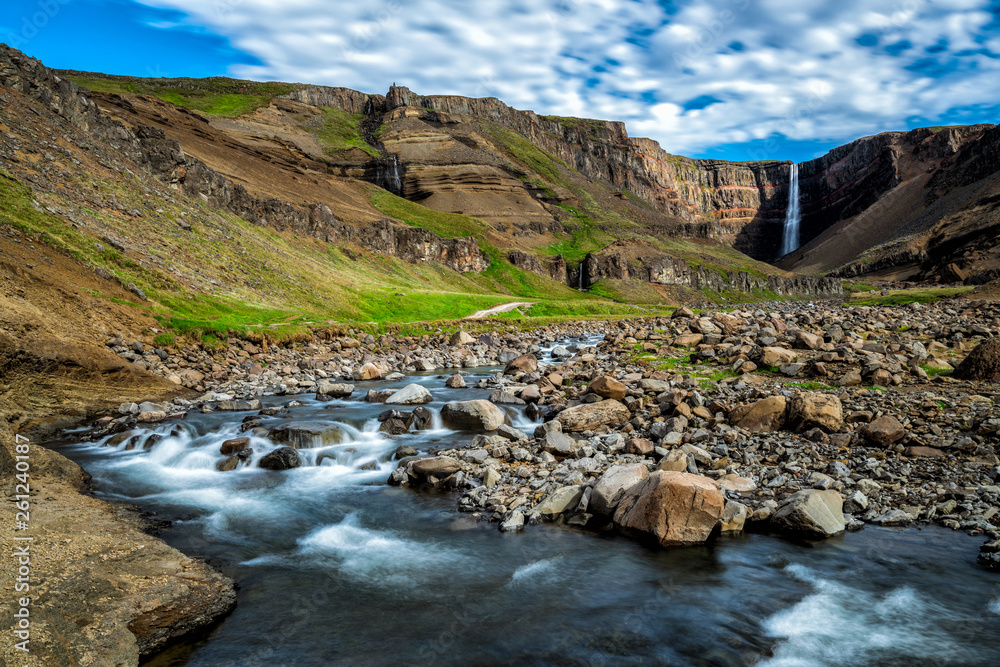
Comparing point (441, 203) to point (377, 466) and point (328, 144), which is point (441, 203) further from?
point (377, 466)

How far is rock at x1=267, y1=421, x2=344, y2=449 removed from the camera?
17078 millimetres

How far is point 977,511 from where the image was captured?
10250mm

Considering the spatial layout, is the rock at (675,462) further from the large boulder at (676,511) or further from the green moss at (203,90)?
the green moss at (203,90)

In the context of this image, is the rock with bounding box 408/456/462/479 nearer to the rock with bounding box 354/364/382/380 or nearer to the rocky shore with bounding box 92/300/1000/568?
the rocky shore with bounding box 92/300/1000/568

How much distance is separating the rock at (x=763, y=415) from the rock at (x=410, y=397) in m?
13.0

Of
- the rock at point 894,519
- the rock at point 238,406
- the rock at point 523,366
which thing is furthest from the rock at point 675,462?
the rock at point 238,406

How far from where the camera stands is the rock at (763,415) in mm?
15297

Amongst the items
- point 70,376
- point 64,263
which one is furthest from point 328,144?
point 70,376

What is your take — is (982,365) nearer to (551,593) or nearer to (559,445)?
(559,445)

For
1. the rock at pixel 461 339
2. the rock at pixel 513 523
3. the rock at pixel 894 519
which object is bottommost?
the rock at pixel 513 523

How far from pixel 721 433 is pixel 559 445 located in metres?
4.84

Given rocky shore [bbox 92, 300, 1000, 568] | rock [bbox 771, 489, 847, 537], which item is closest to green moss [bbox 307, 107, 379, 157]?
rocky shore [bbox 92, 300, 1000, 568]

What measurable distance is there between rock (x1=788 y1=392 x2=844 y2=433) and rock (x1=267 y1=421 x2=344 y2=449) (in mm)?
14552

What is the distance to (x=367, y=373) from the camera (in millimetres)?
30266
